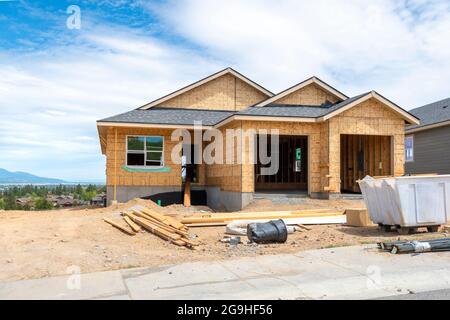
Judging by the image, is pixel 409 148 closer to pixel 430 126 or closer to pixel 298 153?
pixel 430 126

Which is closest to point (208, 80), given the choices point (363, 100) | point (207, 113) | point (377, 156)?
point (207, 113)

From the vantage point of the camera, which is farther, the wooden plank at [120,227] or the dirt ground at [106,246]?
the wooden plank at [120,227]

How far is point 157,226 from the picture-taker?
39.7 ft

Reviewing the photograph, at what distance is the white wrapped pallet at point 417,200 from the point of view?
415 inches

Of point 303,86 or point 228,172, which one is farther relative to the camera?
point 303,86

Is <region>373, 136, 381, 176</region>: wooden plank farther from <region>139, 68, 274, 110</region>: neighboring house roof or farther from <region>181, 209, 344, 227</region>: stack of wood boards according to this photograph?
<region>181, 209, 344, 227</region>: stack of wood boards

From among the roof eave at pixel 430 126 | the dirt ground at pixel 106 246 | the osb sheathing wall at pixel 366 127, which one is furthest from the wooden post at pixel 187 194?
the roof eave at pixel 430 126

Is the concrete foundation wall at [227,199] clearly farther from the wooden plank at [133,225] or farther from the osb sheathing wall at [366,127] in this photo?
the wooden plank at [133,225]

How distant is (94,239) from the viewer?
10945 millimetres

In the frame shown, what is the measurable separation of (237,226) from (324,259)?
411 cm

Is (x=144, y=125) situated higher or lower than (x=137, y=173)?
higher

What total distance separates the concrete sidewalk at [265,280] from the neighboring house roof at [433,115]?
17872 millimetres

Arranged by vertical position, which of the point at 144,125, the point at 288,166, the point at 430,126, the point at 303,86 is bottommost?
the point at 288,166

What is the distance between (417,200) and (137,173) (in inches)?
571
